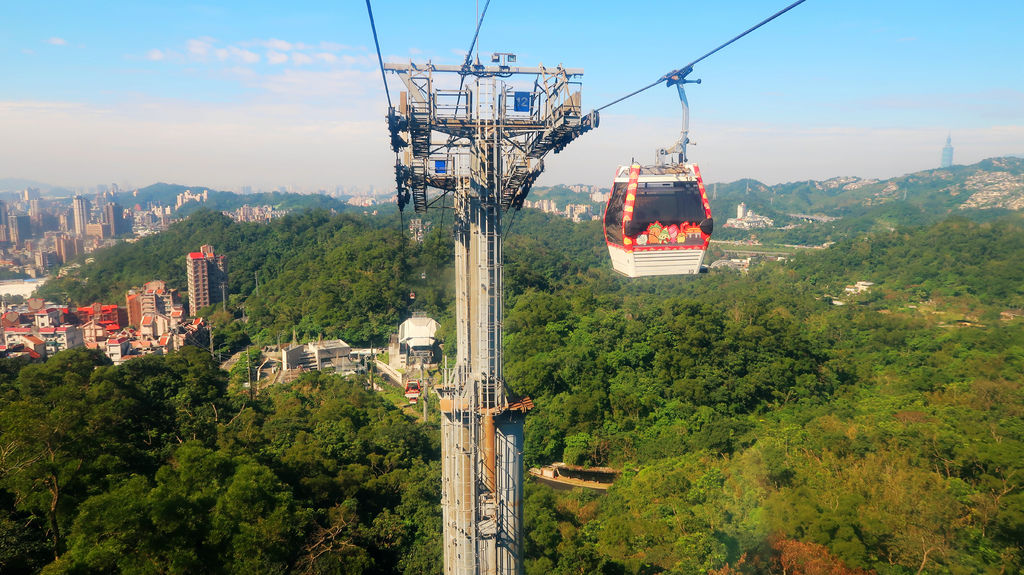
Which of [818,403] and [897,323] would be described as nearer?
[818,403]

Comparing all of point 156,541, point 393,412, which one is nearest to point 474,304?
point 156,541

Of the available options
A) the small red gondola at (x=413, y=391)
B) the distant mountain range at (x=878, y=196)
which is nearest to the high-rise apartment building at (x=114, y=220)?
the distant mountain range at (x=878, y=196)

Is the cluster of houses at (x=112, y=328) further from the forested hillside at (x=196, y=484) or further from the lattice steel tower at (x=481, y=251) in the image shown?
the lattice steel tower at (x=481, y=251)

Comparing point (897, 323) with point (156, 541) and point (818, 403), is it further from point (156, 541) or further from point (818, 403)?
point (156, 541)

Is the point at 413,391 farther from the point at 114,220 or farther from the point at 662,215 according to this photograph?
the point at 114,220

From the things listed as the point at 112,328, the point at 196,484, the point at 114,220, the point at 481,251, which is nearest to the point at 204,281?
the point at 112,328

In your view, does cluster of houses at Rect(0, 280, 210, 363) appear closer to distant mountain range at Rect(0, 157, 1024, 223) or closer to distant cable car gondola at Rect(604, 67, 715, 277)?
distant cable car gondola at Rect(604, 67, 715, 277)

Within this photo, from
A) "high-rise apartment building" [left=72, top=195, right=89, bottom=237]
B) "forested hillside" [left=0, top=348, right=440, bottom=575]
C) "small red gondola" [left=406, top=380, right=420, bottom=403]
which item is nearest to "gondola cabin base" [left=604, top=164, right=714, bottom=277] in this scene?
"forested hillside" [left=0, top=348, right=440, bottom=575]
